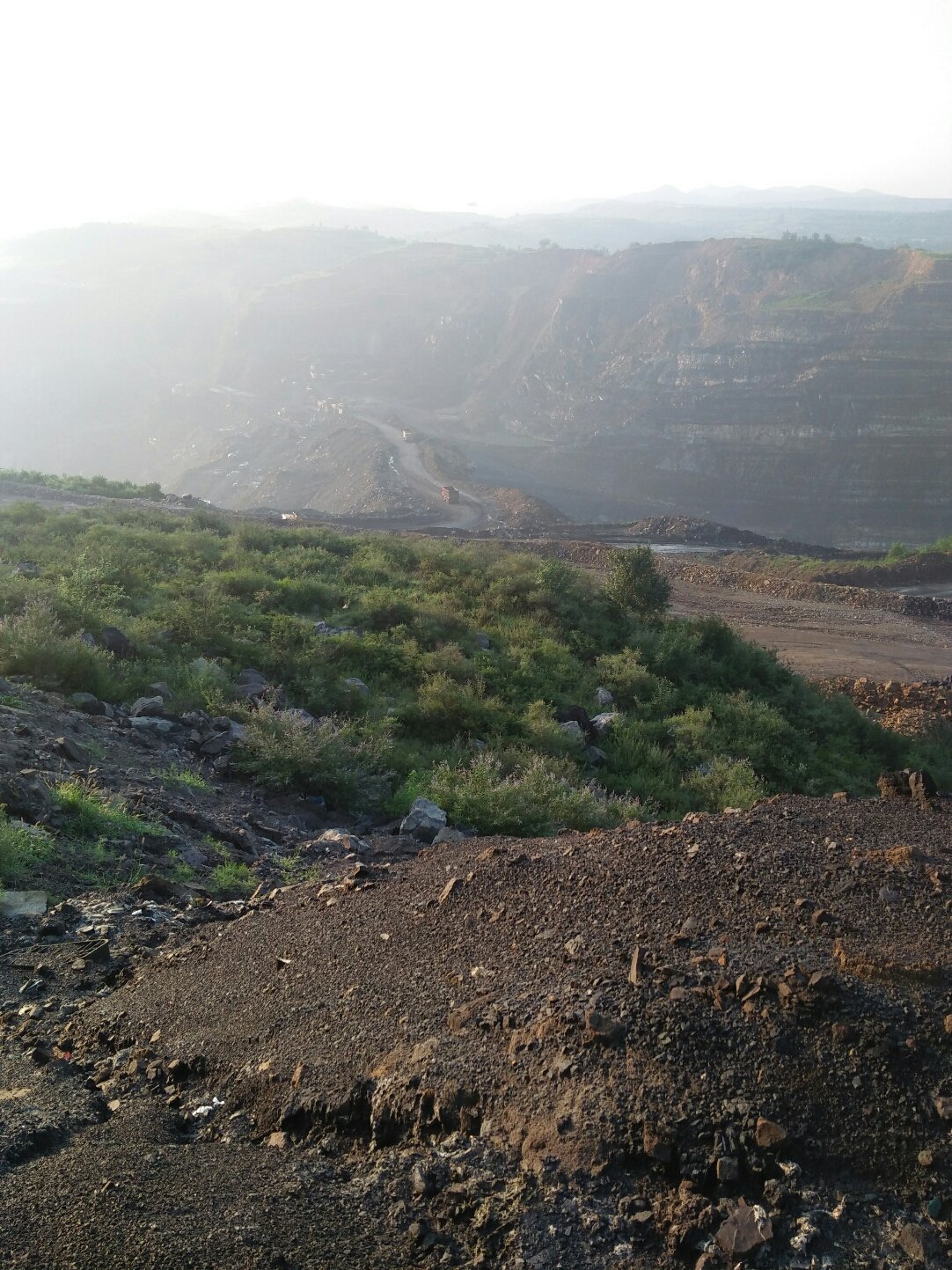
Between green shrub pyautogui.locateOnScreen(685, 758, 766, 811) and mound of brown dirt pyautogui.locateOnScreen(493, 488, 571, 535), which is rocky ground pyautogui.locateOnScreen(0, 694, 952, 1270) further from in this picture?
mound of brown dirt pyautogui.locateOnScreen(493, 488, 571, 535)

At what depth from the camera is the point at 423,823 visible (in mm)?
6922

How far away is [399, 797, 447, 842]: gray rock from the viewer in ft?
22.5

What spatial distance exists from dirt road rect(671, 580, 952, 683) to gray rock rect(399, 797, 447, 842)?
37.3ft

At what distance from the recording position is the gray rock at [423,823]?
6.87 metres

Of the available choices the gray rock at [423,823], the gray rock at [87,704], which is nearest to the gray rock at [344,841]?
the gray rock at [423,823]

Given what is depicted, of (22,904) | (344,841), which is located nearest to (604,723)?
(344,841)

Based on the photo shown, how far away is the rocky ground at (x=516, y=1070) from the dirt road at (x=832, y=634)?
13.8 meters

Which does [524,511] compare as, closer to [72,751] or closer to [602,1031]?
[72,751]

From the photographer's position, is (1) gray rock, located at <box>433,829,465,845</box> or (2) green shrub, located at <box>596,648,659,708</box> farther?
(2) green shrub, located at <box>596,648,659,708</box>

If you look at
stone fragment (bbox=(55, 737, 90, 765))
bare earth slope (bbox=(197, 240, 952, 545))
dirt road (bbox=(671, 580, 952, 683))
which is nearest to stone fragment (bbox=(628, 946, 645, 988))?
stone fragment (bbox=(55, 737, 90, 765))

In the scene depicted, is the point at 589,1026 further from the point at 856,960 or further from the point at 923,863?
the point at 923,863

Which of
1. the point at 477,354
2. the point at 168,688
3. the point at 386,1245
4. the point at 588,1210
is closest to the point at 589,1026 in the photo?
the point at 588,1210

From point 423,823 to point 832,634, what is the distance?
16.0 metres

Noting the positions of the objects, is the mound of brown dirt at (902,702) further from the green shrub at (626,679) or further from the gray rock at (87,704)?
the gray rock at (87,704)
